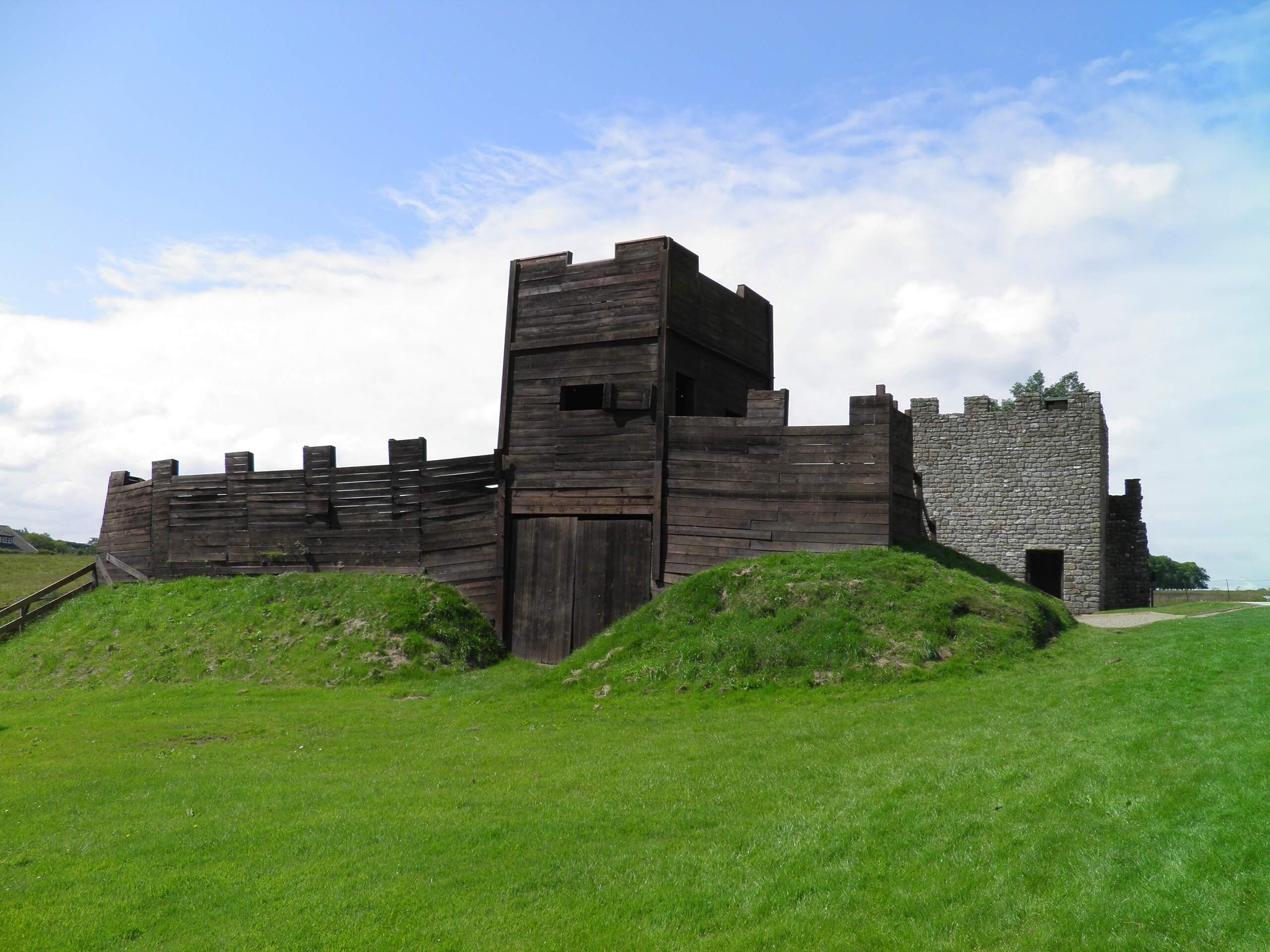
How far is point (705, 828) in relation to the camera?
26.9 feet

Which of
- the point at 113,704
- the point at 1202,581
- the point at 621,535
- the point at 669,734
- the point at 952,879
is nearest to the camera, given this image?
the point at 952,879

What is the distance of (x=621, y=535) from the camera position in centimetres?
2045

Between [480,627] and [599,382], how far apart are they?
640 cm

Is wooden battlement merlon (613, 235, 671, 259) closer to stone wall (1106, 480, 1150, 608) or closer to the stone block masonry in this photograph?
the stone block masonry

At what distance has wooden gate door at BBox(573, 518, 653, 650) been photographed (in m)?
20.2

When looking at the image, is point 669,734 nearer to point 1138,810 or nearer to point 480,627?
point 1138,810

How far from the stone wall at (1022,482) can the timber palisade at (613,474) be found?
10.4 meters

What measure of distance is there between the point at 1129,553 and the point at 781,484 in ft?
66.3

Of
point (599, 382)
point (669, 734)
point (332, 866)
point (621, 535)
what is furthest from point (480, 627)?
point (332, 866)

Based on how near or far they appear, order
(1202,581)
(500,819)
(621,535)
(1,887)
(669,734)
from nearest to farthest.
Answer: (1,887)
(500,819)
(669,734)
(621,535)
(1202,581)

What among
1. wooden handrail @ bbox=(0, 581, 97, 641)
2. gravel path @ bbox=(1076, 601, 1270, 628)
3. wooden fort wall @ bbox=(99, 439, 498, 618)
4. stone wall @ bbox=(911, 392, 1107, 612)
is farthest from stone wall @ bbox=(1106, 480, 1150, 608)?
wooden handrail @ bbox=(0, 581, 97, 641)

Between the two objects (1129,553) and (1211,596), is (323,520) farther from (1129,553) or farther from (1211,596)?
(1211,596)

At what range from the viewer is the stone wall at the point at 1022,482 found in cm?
3014

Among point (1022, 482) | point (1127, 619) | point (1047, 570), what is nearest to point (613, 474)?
point (1127, 619)
